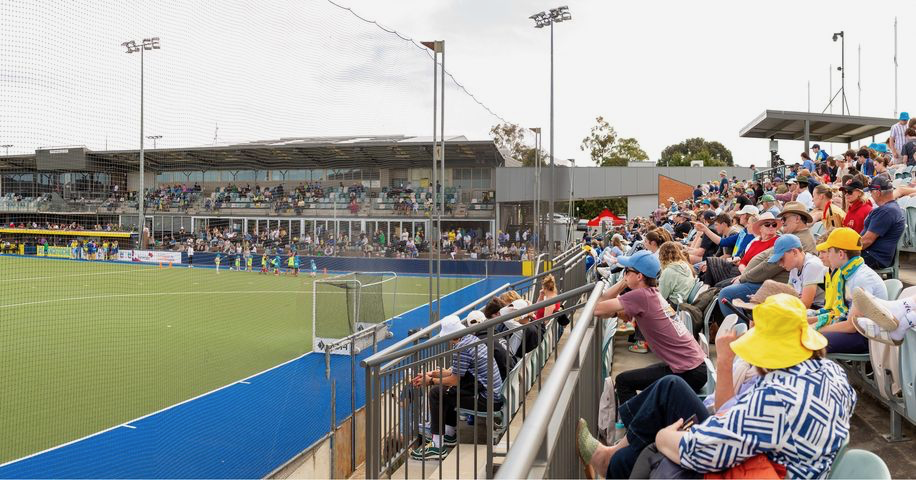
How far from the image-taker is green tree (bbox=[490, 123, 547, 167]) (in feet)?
58.0

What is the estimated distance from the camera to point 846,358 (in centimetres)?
407

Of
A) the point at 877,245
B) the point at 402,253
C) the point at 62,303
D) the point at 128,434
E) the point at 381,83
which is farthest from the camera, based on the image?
the point at 62,303

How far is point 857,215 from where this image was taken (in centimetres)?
637

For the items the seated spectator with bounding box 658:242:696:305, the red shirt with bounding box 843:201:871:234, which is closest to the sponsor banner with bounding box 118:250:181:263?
the seated spectator with bounding box 658:242:696:305

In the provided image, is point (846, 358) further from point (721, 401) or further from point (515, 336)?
point (515, 336)

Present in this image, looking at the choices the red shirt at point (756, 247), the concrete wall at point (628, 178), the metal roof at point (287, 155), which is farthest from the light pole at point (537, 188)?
the concrete wall at point (628, 178)

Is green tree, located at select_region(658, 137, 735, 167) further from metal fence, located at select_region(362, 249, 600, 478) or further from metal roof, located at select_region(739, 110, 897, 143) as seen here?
metal fence, located at select_region(362, 249, 600, 478)

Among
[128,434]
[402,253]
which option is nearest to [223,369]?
[128,434]

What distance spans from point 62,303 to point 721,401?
25857 millimetres

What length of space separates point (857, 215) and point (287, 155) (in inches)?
350

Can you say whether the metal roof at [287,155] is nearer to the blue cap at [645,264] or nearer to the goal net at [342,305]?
the goal net at [342,305]

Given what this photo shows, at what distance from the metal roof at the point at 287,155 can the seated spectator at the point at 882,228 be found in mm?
7678

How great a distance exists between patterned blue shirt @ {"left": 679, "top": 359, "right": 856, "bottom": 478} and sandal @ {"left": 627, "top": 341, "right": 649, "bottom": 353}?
4.21 metres

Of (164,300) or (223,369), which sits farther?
(164,300)
